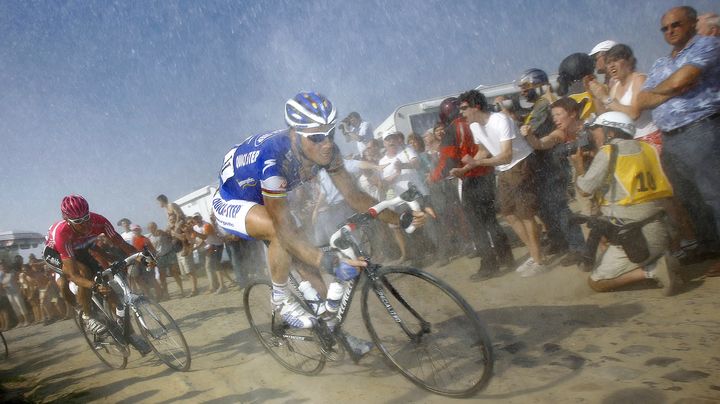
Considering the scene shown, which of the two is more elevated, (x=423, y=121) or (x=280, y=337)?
(x=423, y=121)

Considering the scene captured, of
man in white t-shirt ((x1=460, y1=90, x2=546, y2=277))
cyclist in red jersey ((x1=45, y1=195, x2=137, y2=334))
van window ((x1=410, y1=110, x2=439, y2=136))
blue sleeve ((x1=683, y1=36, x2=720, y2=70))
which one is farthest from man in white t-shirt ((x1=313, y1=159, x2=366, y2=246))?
van window ((x1=410, y1=110, x2=439, y2=136))

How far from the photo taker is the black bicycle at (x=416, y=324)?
274cm

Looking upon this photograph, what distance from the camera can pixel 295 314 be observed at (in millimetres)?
3457

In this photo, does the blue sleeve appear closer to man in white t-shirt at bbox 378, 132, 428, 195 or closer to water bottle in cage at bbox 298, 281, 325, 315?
water bottle in cage at bbox 298, 281, 325, 315

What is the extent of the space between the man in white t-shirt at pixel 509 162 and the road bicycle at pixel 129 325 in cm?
374

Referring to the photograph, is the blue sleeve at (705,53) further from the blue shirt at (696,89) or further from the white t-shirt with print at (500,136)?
the white t-shirt with print at (500,136)

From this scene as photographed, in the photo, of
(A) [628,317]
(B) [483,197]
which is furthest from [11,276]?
(A) [628,317]

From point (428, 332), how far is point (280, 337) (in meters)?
1.56

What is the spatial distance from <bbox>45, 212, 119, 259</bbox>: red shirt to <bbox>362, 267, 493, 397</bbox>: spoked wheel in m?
3.79

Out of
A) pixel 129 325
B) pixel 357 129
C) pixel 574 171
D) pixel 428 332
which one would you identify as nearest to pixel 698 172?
pixel 574 171

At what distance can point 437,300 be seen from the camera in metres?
2.75

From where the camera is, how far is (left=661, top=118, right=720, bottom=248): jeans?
11.9 ft

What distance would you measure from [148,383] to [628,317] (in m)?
4.53

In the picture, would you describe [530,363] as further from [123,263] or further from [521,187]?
[123,263]
